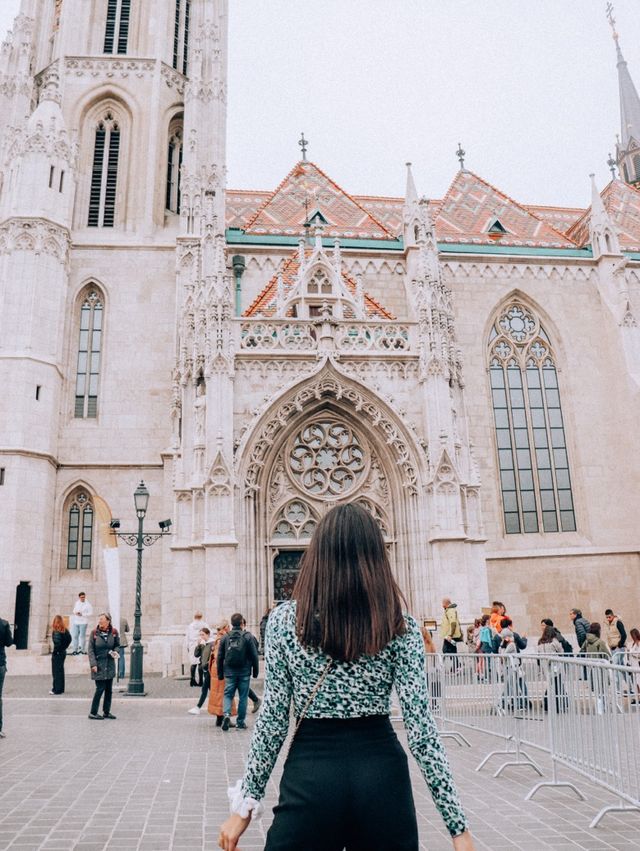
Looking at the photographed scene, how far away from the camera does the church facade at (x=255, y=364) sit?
1711 cm

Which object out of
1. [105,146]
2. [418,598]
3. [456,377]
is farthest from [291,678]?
[105,146]

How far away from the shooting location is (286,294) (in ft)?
66.4

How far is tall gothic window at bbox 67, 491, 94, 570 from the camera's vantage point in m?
20.9

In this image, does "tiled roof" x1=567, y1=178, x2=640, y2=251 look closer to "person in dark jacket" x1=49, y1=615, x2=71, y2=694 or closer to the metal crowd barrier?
the metal crowd barrier

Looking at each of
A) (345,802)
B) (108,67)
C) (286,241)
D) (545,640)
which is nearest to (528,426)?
(286,241)

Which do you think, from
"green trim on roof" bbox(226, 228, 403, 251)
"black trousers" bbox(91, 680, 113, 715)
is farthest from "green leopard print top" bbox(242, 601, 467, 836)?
"green trim on roof" bbox(226, 228, 403, 251)

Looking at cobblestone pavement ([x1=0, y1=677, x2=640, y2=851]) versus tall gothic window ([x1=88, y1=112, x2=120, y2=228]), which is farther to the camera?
tall gothic window ([x1=88, y1=112, x2=120, y2=228])

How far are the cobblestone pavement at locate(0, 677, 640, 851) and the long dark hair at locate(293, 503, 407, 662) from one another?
302 centimetres

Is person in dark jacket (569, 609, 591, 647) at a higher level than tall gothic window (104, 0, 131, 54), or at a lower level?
lower

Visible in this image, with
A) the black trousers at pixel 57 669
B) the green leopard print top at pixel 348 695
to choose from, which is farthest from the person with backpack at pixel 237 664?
the green leopard print top at pixel 348 695

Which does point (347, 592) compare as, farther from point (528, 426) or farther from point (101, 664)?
point (528, 426)

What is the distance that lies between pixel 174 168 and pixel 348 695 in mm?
26557

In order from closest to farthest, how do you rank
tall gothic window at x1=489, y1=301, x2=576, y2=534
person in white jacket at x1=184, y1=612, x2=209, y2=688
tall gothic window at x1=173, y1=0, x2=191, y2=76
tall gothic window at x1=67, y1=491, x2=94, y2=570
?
person in white jacket at x1=184, y1=612, x2=209, y2=688, tall gothic window at x1=67, y1=491, x2=94, y2=570, tall gothic window at x1=489, y1=301, x2=576, y2=534, tall gothic window at x1=173, y1=0, x2=191, y2=76

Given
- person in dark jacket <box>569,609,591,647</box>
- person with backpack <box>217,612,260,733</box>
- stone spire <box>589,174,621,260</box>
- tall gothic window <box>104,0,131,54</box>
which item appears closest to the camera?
person with backpack <box>217,612,260,733</box>
